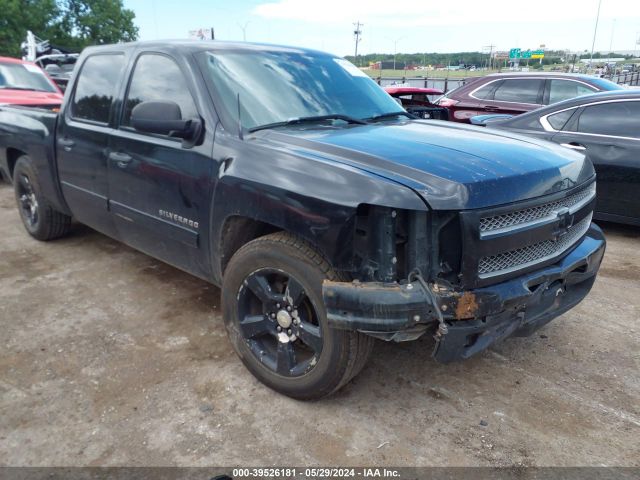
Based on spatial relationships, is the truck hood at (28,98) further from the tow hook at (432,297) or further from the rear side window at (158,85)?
the tow hook at (432,297)

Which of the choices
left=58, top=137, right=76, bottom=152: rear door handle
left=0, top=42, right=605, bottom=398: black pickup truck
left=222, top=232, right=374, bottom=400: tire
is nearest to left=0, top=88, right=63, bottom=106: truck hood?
left=58, top=137, right=76, bottom=152: rear door handle

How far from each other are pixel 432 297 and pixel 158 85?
92.8 inches

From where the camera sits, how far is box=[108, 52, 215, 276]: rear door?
312cm

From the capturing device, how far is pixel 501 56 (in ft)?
277

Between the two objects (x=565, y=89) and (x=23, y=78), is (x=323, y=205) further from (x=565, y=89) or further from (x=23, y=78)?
(x=23, y=78)

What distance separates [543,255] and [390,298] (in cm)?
96

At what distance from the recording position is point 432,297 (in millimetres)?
2262

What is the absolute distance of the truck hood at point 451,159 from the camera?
2.29 metres

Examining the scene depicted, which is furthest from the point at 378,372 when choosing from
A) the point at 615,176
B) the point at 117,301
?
the point at 615,176

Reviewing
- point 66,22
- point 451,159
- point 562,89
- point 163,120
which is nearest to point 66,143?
point 163,120

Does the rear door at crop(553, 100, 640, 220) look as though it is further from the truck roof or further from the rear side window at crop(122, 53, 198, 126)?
the rear side window at crop(122, 53, 198, 126)

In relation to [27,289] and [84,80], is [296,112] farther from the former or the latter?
[27,289]

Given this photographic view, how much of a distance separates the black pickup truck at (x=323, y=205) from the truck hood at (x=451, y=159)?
0.01 metres

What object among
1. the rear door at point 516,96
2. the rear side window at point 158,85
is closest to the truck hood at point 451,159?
the rear side window at point 158,85
